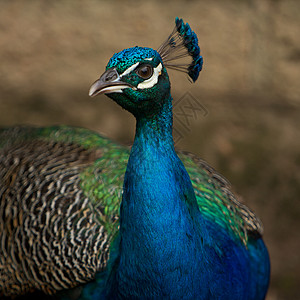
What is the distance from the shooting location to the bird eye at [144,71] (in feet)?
4.93

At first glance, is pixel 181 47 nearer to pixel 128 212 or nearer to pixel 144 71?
pixel 144 71

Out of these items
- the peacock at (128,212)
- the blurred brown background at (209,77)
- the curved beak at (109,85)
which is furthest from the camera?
the blurred brown background at (209,77)

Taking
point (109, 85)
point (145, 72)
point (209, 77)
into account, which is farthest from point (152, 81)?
point (209, 77)

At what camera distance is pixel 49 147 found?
2.51 meters

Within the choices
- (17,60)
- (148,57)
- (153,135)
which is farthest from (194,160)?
(17,60)

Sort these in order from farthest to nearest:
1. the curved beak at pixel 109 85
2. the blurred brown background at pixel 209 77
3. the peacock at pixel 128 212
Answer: the blurred brown background at pixel 209 77 < the peacock at pixel 128 212 < the curved beak at pixel 109 85

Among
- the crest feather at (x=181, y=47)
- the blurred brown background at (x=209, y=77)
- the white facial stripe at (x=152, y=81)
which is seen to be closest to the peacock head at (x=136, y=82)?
the white facial stripe at (x=152, y=81)

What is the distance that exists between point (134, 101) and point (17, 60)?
237 centimetres

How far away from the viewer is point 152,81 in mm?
1534

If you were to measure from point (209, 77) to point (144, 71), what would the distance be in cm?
207

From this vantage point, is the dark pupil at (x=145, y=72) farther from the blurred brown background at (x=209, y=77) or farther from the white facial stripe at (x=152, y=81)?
the blurred brown background at (x=209, y=77)

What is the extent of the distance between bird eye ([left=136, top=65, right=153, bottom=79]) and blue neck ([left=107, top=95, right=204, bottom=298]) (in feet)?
0.47

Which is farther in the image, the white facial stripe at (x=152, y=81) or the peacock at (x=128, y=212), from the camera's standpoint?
the peacock at (x=128, y=212)

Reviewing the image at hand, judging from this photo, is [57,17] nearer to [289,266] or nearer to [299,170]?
[299,170]
